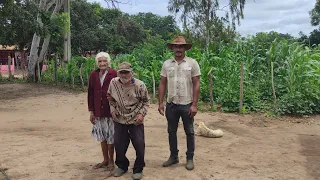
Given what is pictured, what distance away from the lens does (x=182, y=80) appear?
4.20m

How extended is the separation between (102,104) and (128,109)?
38cm

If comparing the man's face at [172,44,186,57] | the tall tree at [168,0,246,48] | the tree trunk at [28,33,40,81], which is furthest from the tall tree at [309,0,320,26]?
the man's face at [172,44,186,57]

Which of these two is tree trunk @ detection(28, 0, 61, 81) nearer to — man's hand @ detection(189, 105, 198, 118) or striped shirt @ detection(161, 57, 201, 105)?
striped shirt @ detection(161, 57, 201, 105)

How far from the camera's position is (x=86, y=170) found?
4285mm

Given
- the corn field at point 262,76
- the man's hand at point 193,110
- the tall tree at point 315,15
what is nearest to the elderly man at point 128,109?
the man's hand at point 193,110

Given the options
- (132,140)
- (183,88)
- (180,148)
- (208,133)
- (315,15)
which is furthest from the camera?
(315,15)

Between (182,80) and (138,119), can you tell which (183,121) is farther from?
(138,119)

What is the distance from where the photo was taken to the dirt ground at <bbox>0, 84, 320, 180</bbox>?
4.20 m

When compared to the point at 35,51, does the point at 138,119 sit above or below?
below

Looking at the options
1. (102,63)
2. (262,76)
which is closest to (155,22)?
(262,76)

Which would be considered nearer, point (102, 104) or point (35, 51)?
point (102, 104)

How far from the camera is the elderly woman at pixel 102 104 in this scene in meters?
4.07

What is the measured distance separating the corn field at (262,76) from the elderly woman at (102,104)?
17.6ft

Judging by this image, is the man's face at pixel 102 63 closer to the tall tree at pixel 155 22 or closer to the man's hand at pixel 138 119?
the man's hand at pixel 138 119
